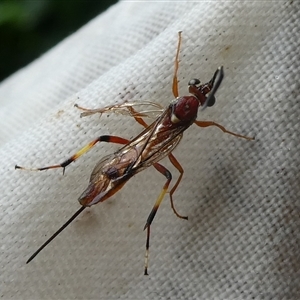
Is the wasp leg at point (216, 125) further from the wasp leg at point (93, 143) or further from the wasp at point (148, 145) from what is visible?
the wasp leg at point (93, 143)

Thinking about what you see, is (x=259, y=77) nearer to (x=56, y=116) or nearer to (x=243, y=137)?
(x=243, y=137)

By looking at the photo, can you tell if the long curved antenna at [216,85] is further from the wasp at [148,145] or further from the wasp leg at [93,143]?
the wasp leg at [93,143]

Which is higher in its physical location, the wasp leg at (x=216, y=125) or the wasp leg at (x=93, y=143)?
the wasp leg at (x=93, y=143)

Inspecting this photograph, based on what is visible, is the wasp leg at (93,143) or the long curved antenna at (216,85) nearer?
the long curved antenna at (216,85)

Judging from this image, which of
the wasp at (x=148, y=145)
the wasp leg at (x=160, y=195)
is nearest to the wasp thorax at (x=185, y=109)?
the wasp at (x=148, y=145)
